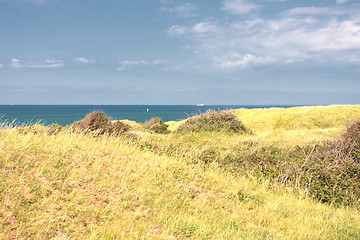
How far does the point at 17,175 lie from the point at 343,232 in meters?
7.22

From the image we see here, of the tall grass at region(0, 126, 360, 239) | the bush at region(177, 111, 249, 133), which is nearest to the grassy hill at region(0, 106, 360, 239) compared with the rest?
the tall grass at region(0, 126, 360, 239)

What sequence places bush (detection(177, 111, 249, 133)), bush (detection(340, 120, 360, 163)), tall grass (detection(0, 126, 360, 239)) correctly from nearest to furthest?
tall grass (detection(0, 126, 360, 239))
bush (detection(340, 120, 360, 163))
bush (detection(177, 111, 249, 133))

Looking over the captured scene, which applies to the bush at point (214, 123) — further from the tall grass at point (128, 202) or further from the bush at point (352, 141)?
the tall grass at point (128, 202)

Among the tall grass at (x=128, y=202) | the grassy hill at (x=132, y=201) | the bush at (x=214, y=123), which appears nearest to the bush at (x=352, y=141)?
the grassy hill at (x=132, y=201)

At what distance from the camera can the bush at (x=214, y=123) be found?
22.9 m

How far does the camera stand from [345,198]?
932 centimetres

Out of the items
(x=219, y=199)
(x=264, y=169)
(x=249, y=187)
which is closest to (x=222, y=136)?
(x=264, y=169)

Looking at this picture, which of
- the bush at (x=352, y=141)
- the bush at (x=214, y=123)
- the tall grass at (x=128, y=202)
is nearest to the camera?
the tall grass at (x=128, y=202)

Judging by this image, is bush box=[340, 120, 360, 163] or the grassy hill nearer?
the grassy hill

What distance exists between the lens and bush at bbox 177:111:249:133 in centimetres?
2295

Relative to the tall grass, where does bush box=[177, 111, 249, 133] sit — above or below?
above

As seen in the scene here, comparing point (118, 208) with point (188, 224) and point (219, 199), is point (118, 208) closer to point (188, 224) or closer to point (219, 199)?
point (188, 224)

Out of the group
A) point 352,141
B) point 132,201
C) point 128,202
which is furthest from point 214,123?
point 128,202

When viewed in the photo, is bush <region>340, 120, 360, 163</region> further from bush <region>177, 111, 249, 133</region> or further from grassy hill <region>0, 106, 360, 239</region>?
bush <region>177, 111, 249, 133</region>
